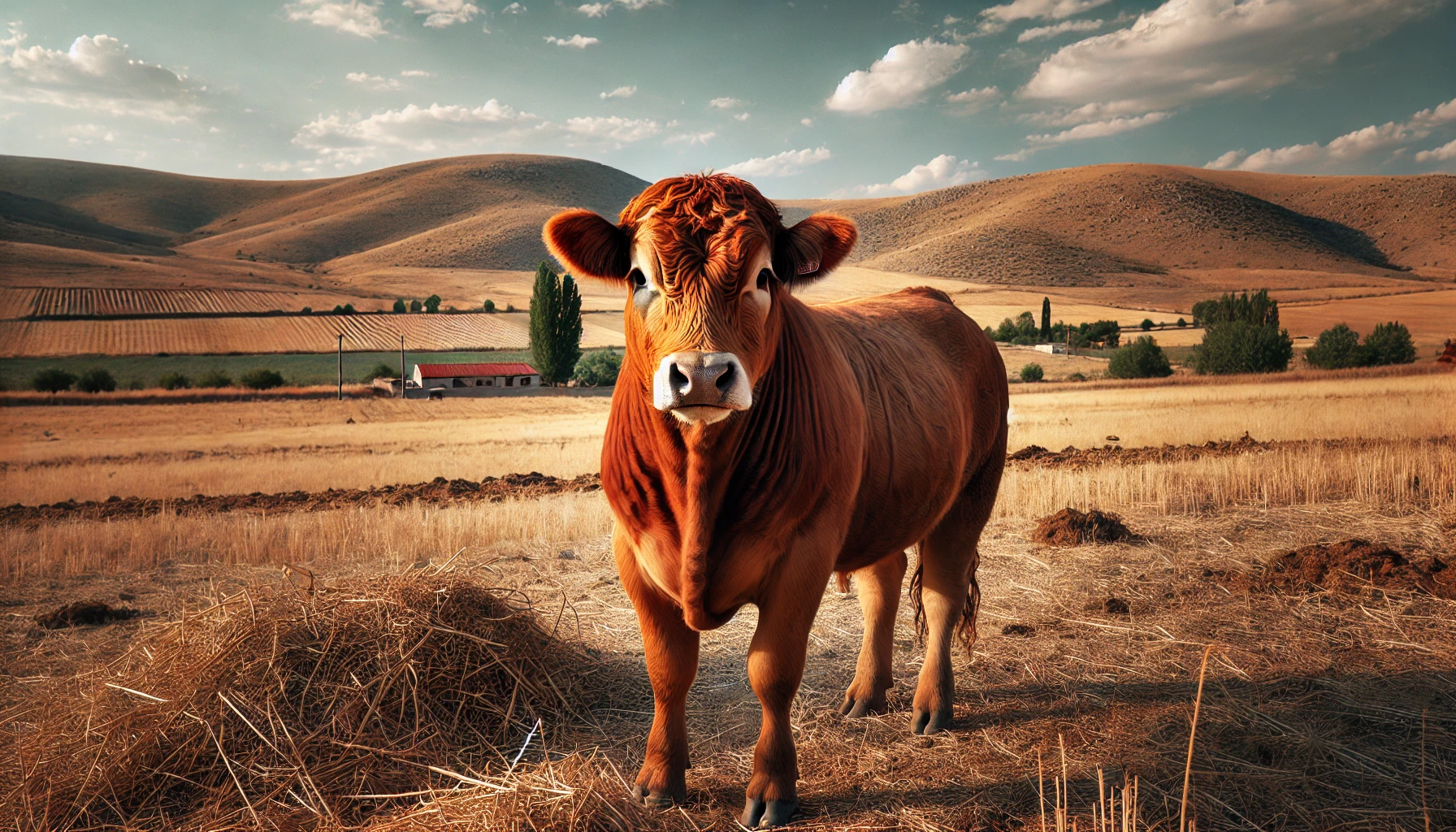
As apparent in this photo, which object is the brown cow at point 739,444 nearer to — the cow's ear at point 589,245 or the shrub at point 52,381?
the cow's ear at point 589,245

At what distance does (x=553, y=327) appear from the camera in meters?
35.9

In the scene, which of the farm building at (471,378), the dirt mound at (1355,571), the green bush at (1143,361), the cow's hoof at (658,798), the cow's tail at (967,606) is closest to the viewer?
the cow's hoof at (658,798)

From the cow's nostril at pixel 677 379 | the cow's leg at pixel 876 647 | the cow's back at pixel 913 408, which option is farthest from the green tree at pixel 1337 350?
the cow's nostril at pixel 677 379

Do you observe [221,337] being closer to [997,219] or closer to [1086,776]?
[1086,776]

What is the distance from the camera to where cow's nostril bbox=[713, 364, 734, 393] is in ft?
7.13

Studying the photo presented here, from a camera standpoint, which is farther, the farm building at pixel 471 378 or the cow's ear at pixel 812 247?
the farm building at pixel 471 378

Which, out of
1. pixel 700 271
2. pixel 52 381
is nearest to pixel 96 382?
pixel 52 381

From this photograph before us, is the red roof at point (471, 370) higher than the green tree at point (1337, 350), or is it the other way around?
the green tree at point (1337, 350)

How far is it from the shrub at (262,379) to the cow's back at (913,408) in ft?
99.4

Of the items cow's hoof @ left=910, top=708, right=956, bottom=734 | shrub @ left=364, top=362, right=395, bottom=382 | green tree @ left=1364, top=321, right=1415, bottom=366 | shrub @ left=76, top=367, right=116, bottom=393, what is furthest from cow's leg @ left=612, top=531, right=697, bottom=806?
shrub @ left=364, top=362, right=395, bottom=382

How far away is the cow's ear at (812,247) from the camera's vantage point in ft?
9.06

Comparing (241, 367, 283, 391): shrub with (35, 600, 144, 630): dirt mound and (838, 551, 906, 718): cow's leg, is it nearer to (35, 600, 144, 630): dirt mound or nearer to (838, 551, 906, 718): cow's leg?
(35, 600, 144, 630): dirt mound

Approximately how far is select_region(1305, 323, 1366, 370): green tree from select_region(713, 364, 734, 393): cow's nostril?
85.0 feet

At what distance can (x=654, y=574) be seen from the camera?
9.43ft
